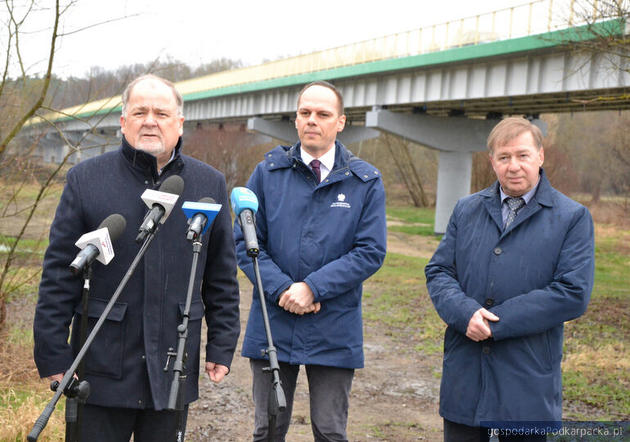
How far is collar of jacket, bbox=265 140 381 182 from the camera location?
4094 mm

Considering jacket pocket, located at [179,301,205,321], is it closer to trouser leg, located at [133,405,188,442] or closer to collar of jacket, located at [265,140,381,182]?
trouser leg, located at [133,405,188,442]

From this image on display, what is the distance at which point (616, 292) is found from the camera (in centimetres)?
1523

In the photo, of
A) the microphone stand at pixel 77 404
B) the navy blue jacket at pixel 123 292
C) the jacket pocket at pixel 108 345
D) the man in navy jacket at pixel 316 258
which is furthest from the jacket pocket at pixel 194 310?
the microphone stand at pixel 77 404

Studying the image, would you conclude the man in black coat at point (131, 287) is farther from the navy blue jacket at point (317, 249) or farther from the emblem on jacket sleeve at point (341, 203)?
the emblem on jacket sleeve at point (341, 203)

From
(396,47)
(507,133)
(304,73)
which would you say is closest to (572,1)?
(507,133)

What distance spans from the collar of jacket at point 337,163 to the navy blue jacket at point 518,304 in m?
0.76

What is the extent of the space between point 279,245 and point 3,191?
4266 millimetres

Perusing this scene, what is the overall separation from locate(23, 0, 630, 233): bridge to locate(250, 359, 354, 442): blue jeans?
9953 millimetres

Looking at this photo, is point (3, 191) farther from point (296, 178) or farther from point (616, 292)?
point (616, 292)

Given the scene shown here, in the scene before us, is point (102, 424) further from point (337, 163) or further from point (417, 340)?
point (417, 340)

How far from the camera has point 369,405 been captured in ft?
22.7

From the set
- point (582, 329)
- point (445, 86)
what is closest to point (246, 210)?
point (582, 329)

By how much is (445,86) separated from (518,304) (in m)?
20.8

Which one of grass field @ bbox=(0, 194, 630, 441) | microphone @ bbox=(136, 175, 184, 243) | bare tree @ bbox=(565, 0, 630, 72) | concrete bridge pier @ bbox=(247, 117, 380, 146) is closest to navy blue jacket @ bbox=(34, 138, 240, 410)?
microphone @ bbox=(136, 175, 184, 243)
